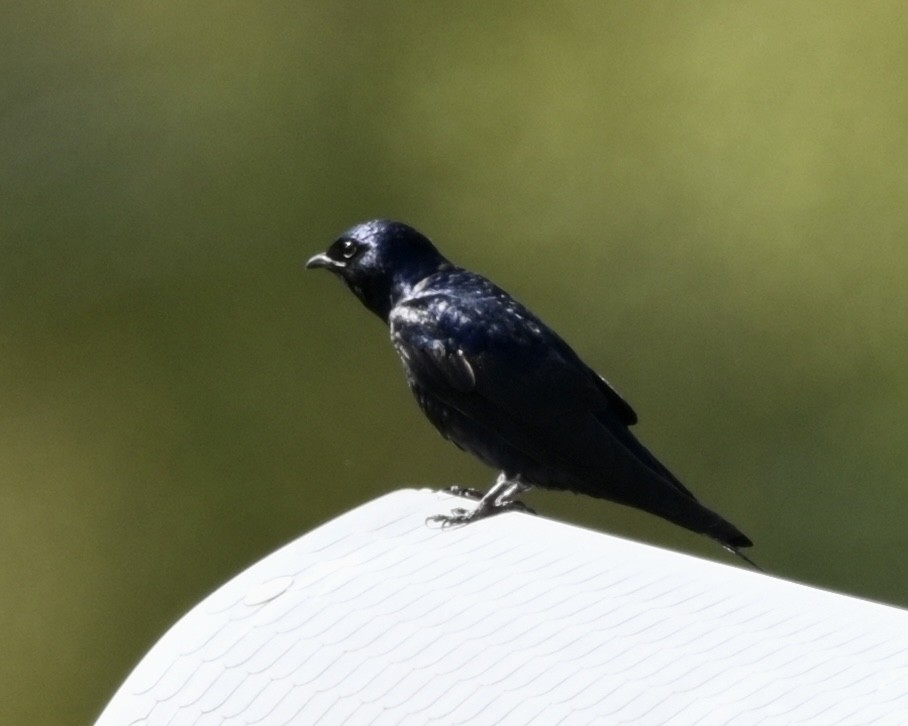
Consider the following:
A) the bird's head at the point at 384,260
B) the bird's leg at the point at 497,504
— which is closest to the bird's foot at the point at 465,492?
the bird's leg at the point at 497,504

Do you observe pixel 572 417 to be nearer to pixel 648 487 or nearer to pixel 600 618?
pixel 648 487

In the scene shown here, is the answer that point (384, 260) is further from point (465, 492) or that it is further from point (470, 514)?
point (470, 514)

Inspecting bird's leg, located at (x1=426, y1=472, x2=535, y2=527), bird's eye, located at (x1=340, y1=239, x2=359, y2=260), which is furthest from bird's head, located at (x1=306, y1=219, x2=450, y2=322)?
bird's leg, located at (x1=426, y1=472, x2=535, y2=527)

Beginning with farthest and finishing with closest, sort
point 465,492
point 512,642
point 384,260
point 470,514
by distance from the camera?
point 384,260
point 465,492
point 470,514
point 512,642

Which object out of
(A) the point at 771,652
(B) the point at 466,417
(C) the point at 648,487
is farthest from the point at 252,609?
(B) the point at 466,417

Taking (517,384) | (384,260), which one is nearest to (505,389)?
(517,384)

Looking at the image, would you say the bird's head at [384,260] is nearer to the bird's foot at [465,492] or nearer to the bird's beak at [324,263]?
the bird's beak at [324,263]

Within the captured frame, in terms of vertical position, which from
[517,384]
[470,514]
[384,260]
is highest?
[384,260]
